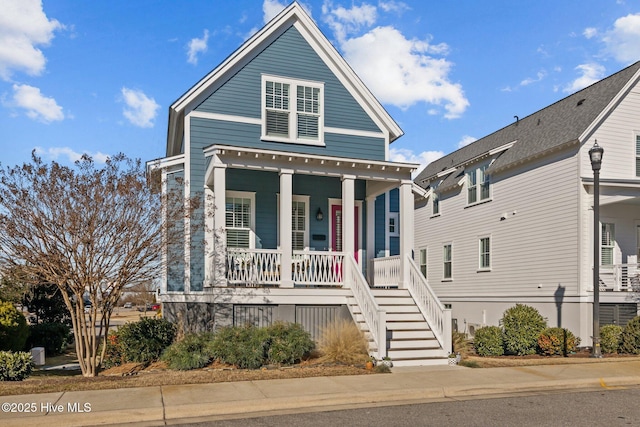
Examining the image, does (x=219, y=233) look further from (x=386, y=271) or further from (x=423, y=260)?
(x=423, y=260)

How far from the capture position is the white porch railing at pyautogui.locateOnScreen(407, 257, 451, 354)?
41.8ft

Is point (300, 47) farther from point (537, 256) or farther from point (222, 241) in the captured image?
point (537, 256)

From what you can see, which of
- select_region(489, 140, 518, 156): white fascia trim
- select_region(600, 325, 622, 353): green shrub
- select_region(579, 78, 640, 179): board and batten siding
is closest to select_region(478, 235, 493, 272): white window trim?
select_region(489, 140, 518, 156): white fascia trim

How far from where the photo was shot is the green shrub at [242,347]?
1163 centimetres

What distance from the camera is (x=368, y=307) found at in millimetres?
13031

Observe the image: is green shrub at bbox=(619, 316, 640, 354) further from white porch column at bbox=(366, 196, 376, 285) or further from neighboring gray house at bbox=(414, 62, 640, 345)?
white porch column at bbox=(366, 196, 376, 285)

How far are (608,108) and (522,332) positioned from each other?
8201 millimetres

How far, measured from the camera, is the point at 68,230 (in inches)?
419

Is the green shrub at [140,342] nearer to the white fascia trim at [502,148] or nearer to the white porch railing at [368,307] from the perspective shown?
the white porch railing at [368,307]

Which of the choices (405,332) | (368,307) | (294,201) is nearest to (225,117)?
(294,201)

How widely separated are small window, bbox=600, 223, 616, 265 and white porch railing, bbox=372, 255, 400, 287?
294 inches

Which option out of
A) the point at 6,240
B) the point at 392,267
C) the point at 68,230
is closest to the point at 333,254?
the point at 392,267

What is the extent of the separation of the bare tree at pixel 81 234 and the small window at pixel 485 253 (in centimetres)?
1495

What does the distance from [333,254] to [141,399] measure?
674cm
